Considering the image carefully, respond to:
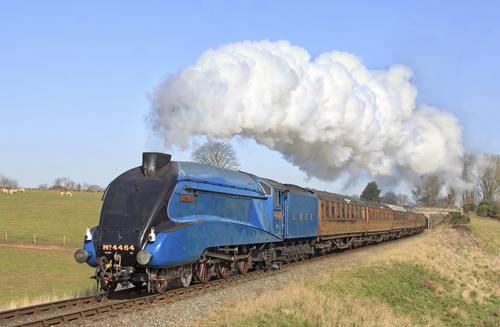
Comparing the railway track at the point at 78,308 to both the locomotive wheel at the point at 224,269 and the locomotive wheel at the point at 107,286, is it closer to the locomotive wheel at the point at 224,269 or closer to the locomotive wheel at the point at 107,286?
the locomotive wheel at the point at 107,286

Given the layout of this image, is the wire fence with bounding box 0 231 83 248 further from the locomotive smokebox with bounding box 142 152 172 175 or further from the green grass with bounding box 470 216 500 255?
the green grass with bounding box 470 216 500 255

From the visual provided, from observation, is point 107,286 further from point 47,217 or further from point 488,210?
point 488,210

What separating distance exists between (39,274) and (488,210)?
76.8 m

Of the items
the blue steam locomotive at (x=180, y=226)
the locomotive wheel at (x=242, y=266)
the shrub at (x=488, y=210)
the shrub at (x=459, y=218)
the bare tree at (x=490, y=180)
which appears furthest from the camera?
the bare tree at (x=490, y=180)

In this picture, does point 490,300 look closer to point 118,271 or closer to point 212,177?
point 212,177

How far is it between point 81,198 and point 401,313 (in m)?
69.3

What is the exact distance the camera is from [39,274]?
3300 centimetres

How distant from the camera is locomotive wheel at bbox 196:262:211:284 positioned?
585 inches

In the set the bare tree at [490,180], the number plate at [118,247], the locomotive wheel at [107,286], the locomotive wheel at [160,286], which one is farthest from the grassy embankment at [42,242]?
the bare tree at [490,180]

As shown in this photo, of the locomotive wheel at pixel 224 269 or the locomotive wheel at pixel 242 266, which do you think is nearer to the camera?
the locomotive wheel at pixel 224 269

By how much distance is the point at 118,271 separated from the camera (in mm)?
12359

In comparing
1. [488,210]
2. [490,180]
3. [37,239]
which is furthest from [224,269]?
[490,180]

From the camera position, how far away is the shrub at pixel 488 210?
8695 cm

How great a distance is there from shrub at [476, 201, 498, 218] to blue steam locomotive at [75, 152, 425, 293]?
254 ft
